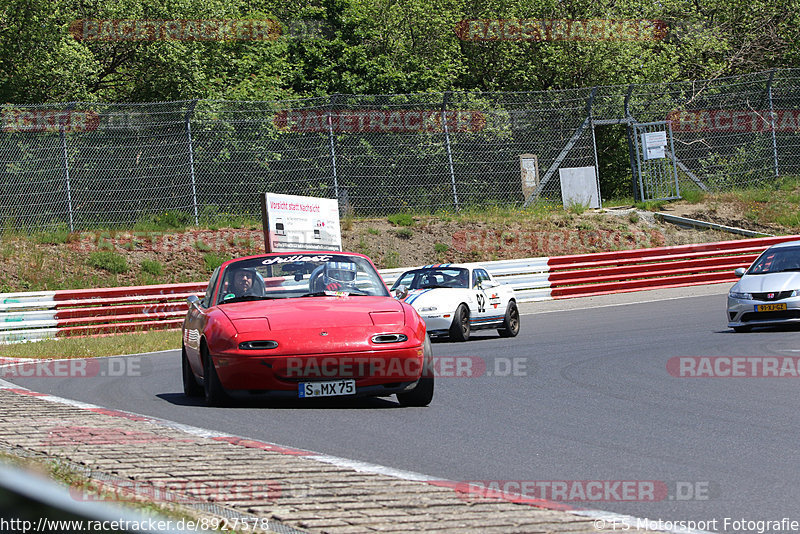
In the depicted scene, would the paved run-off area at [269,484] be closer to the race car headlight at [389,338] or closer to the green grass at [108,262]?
the race car headlight at [389,338]

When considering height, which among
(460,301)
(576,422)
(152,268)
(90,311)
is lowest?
(576,422)


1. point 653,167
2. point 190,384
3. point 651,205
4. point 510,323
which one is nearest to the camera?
point 190,384

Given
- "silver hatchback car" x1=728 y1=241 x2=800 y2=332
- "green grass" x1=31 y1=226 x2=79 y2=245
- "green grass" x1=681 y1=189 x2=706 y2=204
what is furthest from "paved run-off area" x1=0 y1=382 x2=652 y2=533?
"green grass" x1=681 y1=189 x2=706 y2=204

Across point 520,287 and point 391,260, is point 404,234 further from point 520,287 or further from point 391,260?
point 520,287

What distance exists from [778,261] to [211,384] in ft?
36.9

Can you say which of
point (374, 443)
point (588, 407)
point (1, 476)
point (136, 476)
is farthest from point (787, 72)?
point (1, 476)

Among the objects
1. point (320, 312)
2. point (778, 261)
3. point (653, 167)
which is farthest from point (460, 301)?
point (653, 167)

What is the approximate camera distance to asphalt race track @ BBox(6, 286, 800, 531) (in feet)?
18.9

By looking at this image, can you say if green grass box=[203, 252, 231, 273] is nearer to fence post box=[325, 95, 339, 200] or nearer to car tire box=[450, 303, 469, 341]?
fence post box=[325, 95, 339, 200]

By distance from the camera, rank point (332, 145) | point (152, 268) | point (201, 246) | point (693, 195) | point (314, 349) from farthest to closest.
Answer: point (693, 195) < point (332, 145) < point (201, 246) < point (152, 268) < point (314, 349)

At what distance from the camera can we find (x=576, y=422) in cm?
802

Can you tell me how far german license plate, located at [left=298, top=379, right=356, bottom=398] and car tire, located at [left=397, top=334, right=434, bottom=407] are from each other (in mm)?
608

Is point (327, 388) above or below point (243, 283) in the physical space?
below

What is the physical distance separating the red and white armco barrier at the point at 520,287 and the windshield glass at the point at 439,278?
14.8 ft
